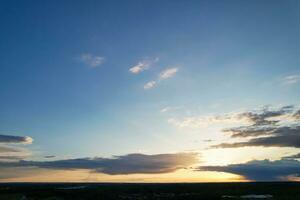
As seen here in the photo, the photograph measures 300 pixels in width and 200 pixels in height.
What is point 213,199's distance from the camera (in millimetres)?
69875

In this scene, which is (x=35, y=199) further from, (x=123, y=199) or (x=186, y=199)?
(x=186, y=199)

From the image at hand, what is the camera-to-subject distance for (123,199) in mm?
72438

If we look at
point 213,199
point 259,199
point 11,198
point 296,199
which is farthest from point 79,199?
point 296,199

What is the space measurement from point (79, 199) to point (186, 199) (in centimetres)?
2131

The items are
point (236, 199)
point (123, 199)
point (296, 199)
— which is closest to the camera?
point (296, 199)

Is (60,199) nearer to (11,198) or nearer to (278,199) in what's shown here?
(11,198)

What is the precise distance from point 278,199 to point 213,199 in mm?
11936

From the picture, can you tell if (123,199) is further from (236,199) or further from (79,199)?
(236,199)

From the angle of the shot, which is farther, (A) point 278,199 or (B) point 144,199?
(B) point 144,199

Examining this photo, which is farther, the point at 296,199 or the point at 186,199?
the point at 186,199

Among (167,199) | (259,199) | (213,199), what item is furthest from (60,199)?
(259,199)

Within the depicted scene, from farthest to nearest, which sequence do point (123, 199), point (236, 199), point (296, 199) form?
point (123, 199)
point (236, 199)
point (296, 199)

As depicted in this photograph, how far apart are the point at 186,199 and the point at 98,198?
18.0m

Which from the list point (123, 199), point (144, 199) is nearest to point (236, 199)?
point (144, 199)
